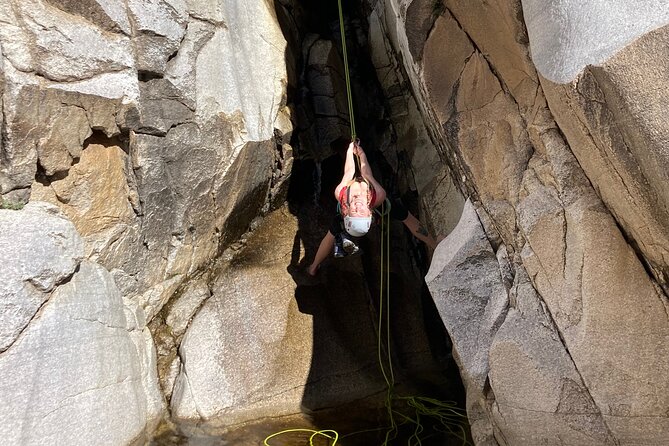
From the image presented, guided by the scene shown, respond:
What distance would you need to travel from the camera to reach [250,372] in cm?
434

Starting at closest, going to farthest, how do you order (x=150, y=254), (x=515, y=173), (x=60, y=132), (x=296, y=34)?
(x=515, y=173), (x=60, y=132), (x=150, y=254), (x=296, y=34)

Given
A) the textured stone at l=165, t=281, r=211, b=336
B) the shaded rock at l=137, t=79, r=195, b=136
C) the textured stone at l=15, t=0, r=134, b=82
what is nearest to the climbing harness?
the textured stone at l=165, t=281, r=211, b=336

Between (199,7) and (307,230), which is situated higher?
(199,7)

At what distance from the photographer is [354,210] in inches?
168

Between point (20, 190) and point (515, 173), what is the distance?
3.09 metres

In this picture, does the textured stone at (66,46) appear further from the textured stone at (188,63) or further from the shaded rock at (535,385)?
the shaded rock at (535,385)

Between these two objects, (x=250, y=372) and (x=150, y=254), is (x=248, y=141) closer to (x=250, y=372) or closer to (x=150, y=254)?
(x=150, y=254)

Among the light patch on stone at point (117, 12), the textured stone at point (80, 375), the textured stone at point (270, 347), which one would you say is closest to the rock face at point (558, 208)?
the textured stone at point (270, 347)

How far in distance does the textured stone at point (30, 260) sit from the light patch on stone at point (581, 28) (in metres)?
3.05

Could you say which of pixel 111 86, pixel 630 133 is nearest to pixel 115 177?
pixel 111 86

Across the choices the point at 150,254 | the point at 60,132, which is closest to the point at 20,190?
the point at 60,132

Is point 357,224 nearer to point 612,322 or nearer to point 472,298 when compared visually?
point 472,298

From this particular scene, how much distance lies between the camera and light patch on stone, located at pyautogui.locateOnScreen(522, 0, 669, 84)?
216cm

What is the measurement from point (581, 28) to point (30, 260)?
3209mm
